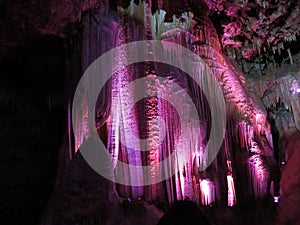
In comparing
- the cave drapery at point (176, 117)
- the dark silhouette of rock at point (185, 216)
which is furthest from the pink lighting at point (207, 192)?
the dark silhouette of rock at point (185, 216)

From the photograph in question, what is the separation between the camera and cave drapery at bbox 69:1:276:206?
7273 millimetres

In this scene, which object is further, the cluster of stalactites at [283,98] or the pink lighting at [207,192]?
the cluster of stalactites at [283,98]

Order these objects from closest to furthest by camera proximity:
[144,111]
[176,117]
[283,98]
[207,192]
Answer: [144,111] < [207,192] < [176,117] < [283,98]

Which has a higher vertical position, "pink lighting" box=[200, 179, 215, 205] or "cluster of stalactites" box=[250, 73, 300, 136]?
"cluster of stalactites" box=[250, 73, 300, 136]

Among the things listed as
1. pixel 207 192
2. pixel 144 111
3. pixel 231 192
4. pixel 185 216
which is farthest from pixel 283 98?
pixel 185 216

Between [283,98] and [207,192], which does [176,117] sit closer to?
[207,192]

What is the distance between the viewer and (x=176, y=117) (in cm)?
875

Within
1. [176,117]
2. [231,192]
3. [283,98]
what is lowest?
[231,192]

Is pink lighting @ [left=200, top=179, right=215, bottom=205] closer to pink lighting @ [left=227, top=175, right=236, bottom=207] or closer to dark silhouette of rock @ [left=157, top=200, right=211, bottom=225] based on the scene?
pink lighting @ [left=227, top=175, right=236, bottom=207]

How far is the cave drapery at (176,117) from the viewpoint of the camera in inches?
286

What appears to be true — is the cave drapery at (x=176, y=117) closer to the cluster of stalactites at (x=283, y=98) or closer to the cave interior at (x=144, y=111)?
the cave interior at (x=144, y=111)

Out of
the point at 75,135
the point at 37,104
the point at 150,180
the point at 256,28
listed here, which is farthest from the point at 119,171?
the point at 256,28

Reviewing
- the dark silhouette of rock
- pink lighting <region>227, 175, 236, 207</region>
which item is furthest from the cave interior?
the dark silhouette of rock

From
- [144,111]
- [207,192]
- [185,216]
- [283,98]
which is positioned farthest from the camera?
[283,98]
